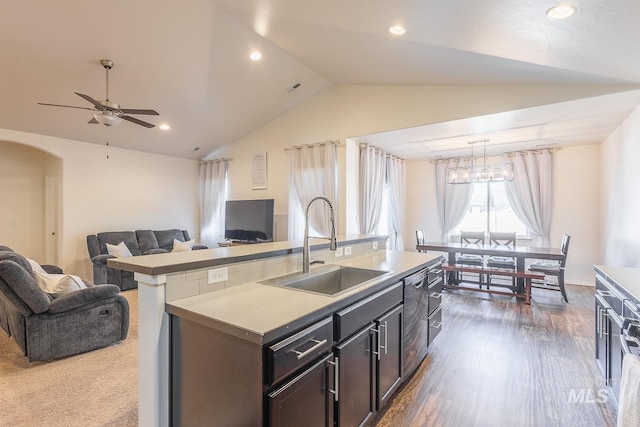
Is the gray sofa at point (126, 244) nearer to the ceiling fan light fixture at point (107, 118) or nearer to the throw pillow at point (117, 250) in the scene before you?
the throw pillow at point (117, 250)

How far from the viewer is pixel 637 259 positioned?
3.45m

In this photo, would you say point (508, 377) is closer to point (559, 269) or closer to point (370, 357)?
point (370, 357)

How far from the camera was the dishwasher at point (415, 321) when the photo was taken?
2281mm

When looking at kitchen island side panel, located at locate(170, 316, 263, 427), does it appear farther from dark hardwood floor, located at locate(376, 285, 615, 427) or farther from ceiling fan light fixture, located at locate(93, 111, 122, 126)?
ceiling fan light fixture, located at locate(93, 111, 122, 126)

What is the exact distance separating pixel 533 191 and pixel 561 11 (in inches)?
179

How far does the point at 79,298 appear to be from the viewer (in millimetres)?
2855

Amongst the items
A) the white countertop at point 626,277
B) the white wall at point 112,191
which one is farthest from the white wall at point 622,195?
the white wall at point 112,191

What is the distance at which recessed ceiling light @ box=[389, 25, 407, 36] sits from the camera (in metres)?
2.73

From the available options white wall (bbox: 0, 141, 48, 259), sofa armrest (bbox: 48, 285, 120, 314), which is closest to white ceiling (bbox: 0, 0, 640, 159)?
white wall (bbox: 0, 141, 48, 259)

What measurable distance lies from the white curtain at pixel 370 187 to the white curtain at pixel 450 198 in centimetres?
173

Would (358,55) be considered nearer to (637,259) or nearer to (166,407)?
(166,407)

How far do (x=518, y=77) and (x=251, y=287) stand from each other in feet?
11.6

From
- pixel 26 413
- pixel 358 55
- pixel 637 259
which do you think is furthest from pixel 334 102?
pixel 26 413

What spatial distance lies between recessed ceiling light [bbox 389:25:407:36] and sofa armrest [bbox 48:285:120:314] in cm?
365
